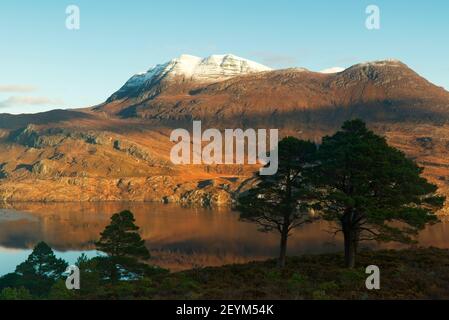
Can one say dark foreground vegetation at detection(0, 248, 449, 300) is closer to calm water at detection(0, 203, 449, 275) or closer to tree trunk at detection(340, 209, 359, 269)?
tree trunk at detection(340, 209, 359, 269)

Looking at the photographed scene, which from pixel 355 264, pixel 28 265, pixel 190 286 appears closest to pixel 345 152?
pixel 355 264

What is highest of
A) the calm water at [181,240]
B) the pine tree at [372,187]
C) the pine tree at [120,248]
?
the pine tree at [372,187]

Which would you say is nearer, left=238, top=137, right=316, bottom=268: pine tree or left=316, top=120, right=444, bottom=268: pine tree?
left=316, top=120, right=444, bottom=268: pine tree

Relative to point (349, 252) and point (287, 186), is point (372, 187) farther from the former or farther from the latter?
point (287, 186)

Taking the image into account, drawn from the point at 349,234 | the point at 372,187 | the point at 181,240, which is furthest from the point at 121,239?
the point at 181,240

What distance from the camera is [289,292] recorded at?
79.7 feet

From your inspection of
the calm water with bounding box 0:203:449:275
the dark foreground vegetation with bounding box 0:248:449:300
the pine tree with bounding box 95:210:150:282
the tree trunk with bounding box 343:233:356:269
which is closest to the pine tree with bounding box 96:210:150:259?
the pine tree with bounding box 95:210:150:282

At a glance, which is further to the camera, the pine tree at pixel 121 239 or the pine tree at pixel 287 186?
the pine tree at pixel 121 239

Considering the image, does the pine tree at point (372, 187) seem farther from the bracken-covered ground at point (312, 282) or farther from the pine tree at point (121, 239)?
the pine tree at point (121, 239)

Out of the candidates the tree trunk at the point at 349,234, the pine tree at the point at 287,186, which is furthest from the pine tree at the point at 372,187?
the pine tree at the point at 287,186

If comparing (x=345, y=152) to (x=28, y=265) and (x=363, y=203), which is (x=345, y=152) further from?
(x=28, y=265)

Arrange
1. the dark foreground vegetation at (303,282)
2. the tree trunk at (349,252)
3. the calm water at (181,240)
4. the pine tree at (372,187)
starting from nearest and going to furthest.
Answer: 1. the dark foreground vegetation at (303,282)
2. the pine tree at (372,187)
3. the tree trunk at (349,252)
4. the calm water at (181,240)
